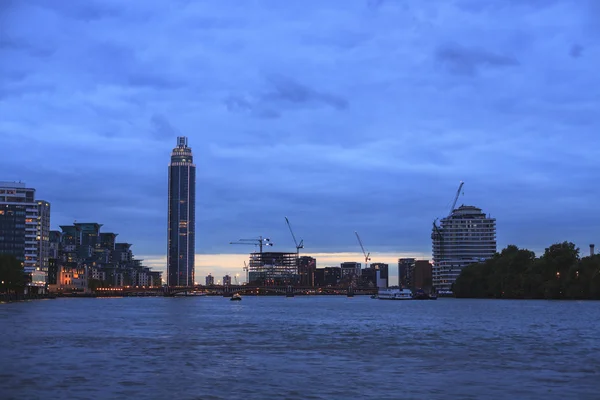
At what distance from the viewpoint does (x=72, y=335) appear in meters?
93.7

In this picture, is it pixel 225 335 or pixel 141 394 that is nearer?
pixel 141 394

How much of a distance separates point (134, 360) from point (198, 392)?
1900 cm

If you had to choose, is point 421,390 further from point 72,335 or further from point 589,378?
point 72,335

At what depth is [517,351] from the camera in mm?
72500

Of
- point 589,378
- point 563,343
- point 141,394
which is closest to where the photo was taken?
point 141,394

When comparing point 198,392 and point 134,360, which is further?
point 134,360

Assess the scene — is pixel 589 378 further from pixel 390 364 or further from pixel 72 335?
pixel 72 335

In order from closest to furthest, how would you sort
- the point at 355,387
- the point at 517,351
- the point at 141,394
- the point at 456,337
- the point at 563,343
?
the point at 141,394, the point at 355,387, the point at 517,351, the point at 563,343, the point at 456,337

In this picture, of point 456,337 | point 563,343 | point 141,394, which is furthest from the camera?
point 456,337

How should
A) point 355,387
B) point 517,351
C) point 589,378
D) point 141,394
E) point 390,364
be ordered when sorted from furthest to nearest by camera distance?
1. point 517,351
2. point 390,364
3. point 589,378
4. point 355,387
5. point 141,394

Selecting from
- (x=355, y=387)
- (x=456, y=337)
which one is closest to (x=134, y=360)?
(x=355, y=387)

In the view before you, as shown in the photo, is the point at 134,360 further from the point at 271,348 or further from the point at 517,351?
the point at 517,351

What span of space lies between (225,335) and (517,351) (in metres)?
37.9

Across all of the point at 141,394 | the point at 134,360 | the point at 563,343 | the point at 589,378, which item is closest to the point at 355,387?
the point at 141,394
